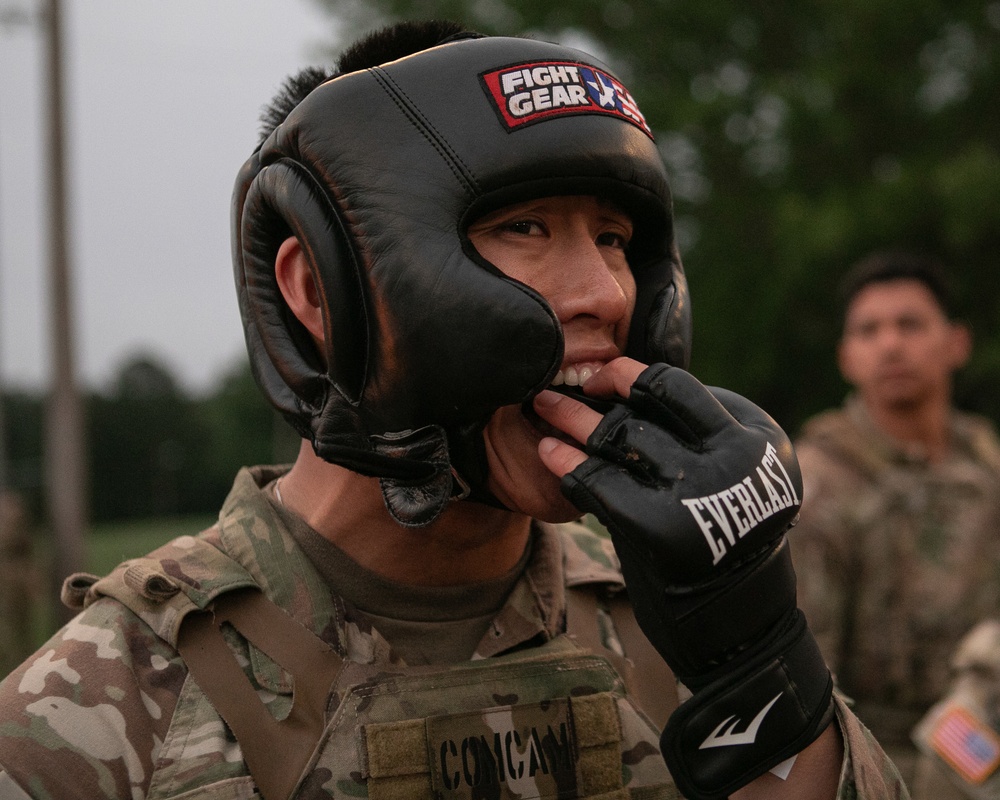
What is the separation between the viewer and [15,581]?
975 cm

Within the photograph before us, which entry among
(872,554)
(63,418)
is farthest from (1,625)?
(872,554)

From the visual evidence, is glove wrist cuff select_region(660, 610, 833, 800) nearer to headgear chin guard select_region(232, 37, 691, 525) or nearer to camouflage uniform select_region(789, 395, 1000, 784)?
headgear chin guard select_region(232, 37, 691, 525)

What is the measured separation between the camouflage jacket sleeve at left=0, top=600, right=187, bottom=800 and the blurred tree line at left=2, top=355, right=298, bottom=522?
1078cm

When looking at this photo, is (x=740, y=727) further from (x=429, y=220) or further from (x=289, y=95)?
(x=289, y=95)

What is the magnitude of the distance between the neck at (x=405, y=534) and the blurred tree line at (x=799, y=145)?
11195 mm

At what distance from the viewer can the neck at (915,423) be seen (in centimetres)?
579

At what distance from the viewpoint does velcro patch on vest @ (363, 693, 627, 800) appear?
2115 millimetres

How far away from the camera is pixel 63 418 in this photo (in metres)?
9.53

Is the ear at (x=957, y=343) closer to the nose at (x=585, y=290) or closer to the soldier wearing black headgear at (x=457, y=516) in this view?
the soldier wearing black headgear at (x=457, y=516)

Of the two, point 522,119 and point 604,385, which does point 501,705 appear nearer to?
point 604,385

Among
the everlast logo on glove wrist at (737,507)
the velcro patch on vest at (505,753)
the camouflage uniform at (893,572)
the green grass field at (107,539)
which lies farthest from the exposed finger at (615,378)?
the green grass field at (107,539)

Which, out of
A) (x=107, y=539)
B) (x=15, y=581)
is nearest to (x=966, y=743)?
(x=15, y=581)

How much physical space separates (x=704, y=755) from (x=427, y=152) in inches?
45.1

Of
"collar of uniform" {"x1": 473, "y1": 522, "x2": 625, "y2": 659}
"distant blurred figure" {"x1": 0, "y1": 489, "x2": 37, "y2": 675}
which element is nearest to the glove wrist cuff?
"collar of uniform" {"x1": 473, "y1": 522, "x2": 625, "y2": 659}
